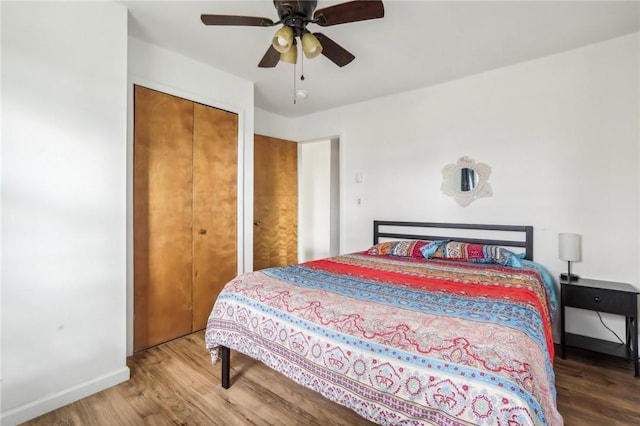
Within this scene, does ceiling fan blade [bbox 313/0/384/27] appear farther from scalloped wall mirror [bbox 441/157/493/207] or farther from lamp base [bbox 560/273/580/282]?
lamp base [bbox 560/273/580/282]

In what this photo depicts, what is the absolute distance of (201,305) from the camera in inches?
118

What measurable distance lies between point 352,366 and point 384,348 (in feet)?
0.58

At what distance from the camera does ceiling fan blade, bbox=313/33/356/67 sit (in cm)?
191

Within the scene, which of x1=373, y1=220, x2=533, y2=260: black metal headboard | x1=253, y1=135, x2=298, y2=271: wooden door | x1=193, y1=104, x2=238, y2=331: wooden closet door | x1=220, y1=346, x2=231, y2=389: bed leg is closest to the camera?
x1=220, y1=346, x2=231, y2=389: bed leg

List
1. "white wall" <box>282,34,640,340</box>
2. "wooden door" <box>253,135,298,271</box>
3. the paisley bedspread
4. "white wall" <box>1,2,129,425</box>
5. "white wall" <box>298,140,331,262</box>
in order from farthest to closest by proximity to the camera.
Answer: "white wall" <box>298,140,331,262</box>
"wooden door" <box>253,135,298,271</box>
"white wall" <box>282,34,640,340</box>
"white wall" <box>1,2,129,425</box>
the paisley bedspread

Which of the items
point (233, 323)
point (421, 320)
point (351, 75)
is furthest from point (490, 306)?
point (351, 75)

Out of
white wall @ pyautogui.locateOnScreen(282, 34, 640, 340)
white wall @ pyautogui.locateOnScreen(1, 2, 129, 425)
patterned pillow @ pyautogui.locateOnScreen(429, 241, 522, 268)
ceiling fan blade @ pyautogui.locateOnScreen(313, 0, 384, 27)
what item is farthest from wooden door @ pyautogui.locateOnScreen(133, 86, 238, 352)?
patterned pillow @ pyautogui.locateOnScreen(429, 241, 522, 268)

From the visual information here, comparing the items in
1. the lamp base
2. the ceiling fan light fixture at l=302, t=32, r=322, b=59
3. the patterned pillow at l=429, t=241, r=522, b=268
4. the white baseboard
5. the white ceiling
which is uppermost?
the white ceiling

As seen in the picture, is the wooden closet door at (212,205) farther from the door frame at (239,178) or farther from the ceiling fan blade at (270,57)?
the ceiling fan blade at (270,57)

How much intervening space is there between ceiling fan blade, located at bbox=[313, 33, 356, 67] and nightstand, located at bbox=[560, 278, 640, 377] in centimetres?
247

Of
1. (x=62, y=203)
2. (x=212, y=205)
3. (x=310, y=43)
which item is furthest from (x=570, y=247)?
(x=62, y=203)

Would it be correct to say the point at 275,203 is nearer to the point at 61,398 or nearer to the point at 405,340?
the point at 61,398

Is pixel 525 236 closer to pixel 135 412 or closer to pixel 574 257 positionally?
pixel 574 257

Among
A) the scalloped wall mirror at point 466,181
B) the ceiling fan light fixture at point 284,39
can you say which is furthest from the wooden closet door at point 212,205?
the scalloped wall mirror at point 466,181
